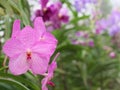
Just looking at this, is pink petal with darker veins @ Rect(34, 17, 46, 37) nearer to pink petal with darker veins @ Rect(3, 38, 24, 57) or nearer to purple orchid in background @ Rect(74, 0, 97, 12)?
pink petal with darker veins @ Rect(3, 38, 24, 57)

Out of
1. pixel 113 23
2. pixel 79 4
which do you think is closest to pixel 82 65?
pixel 79 4

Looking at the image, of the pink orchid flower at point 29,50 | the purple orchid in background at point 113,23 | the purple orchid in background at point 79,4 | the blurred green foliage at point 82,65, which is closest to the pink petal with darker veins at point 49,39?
the pink orchid flower at point 29,50

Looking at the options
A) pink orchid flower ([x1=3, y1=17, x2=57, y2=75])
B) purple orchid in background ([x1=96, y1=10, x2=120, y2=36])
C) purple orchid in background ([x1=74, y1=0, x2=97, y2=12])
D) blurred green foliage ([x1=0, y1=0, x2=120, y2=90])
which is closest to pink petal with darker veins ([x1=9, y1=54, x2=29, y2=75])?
pink orchid flower ([x1=3, y1=17, x2=57, y2=75])

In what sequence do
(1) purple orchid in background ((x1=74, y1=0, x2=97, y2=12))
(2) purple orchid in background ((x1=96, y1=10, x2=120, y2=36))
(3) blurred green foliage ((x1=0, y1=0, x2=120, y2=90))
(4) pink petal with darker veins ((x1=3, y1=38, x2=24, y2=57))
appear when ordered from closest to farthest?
(4) pink petal with darker veins ((x1=3, y1=38, x2=24, y2=57)), (3) blurred green foliage ((x1=0, y1=0, x2=120, y2=90)), (1) purple orchid in background ((x1=74, y1=0, x2=97, y2=12)), (2) purple orchid in background ((x1=96, y1=10, x2=120, y2=36))

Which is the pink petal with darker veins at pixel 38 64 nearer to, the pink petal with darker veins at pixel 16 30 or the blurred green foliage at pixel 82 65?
the pink petal with darker veins at pixel 16 30

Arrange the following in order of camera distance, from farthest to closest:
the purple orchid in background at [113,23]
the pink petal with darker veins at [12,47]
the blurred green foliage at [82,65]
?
the purple orchid in background at [113,23] → the blurred green foliage at [82,65] → the pink petal with darker veins at [12,47]

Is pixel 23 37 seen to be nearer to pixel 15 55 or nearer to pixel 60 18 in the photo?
pixel 15 55

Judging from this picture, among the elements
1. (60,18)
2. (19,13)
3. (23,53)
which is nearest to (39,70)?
(23,53)
